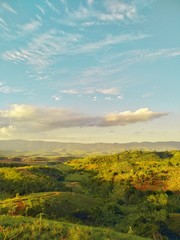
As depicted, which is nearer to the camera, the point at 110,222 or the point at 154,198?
the point at 110,222

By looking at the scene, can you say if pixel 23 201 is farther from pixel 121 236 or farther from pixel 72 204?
pixel 121 236

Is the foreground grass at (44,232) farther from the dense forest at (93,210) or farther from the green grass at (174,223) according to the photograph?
the green grass at (174,223)

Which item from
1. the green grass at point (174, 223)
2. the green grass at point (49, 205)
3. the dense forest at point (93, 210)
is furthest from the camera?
the green grass at point (174, 223)

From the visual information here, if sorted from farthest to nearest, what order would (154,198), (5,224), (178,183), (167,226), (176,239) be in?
(178,183) < (154,198) < (167,226) < (176,239) < (5,224)

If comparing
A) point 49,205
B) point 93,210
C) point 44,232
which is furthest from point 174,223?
point 44,232

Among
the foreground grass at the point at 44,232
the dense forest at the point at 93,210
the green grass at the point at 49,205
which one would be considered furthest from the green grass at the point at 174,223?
the foreground grass at the point at 44,232

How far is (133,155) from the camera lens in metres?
135

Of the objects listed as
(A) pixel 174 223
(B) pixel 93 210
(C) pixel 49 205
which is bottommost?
(A) pixel 174 223

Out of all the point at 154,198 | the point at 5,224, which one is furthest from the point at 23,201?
the point at 154,198

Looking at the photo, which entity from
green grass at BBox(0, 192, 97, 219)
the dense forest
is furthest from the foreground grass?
green grass at BBox(0, 192, 97, 219)

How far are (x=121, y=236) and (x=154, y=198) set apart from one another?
27170mm

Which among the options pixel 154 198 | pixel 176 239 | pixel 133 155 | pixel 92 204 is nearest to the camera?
pixel 176 239

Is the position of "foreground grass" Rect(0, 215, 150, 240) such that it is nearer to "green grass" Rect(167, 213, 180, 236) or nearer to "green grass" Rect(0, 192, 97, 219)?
"green grass" Rect(0, 192, 97, 219)

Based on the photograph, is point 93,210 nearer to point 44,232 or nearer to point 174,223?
point 174,223
